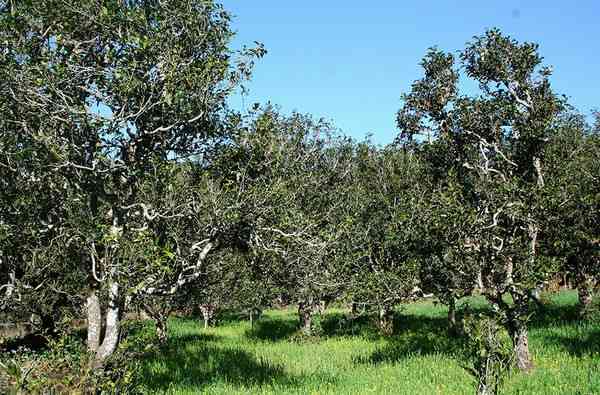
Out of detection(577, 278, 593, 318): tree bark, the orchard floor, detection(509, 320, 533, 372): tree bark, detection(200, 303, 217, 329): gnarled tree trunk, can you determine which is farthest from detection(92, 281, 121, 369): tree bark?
detection(200, 303, 217, 329): gnarled tree trunk

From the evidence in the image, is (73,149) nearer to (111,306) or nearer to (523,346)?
(111,306)

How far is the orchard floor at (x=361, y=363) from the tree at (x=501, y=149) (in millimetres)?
2024

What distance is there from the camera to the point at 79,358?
396 inches

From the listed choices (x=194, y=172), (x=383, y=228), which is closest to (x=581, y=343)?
(x=383, y=228)

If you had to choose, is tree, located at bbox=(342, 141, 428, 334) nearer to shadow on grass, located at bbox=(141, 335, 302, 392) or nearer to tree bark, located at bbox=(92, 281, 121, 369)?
shadow on grass, located at bbox=(141, 335, 302, 392)

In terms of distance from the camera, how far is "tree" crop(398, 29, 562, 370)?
16.1 metres

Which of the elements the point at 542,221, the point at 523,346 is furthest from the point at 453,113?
the point at 523,346

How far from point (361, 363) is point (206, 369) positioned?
236 inches

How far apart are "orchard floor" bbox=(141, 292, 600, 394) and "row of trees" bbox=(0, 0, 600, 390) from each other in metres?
2.16

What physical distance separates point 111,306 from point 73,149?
3.57 m

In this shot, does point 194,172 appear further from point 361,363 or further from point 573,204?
point 573,204

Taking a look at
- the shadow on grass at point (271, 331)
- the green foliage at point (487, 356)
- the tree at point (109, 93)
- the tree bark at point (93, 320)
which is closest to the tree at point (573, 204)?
the green foliage at point (487, 356)

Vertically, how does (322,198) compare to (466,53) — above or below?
below

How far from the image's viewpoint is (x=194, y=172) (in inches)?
525
